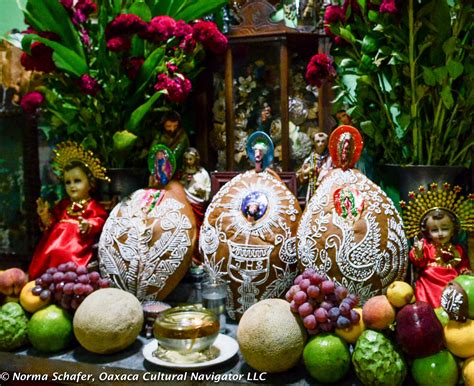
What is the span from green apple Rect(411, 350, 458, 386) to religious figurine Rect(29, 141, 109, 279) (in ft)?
3.41

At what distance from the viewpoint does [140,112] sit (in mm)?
1777

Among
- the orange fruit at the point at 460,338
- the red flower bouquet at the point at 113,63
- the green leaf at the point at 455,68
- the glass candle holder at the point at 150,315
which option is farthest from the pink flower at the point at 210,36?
the orange fruit at the point at 460,338

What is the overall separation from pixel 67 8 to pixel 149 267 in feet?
2.81

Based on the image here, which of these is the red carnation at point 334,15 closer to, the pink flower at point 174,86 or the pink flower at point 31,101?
the pink flower at point 174,86

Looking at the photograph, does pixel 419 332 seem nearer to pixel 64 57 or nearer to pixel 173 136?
pixel 173 136

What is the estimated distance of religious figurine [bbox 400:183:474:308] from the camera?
1451 millimetres

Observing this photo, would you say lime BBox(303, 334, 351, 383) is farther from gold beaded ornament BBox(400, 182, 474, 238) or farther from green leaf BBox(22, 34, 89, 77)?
green leaf BBox(22, 34, 89, 77)

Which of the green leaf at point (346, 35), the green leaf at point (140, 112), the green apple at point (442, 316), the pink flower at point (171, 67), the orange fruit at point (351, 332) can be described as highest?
the green leaf at point (346, 35)

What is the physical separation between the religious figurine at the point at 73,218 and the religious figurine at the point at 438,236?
96cm

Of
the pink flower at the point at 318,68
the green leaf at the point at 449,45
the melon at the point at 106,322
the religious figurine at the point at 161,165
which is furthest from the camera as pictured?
the religious figurine at the point at 161,165

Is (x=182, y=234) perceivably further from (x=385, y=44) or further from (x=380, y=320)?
(x=385, y=44)

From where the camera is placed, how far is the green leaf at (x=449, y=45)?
148cm

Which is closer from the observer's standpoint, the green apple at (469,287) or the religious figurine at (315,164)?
the green apple at (469,287)

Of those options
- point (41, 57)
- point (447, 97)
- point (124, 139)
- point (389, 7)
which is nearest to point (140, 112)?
point (124, 139)
